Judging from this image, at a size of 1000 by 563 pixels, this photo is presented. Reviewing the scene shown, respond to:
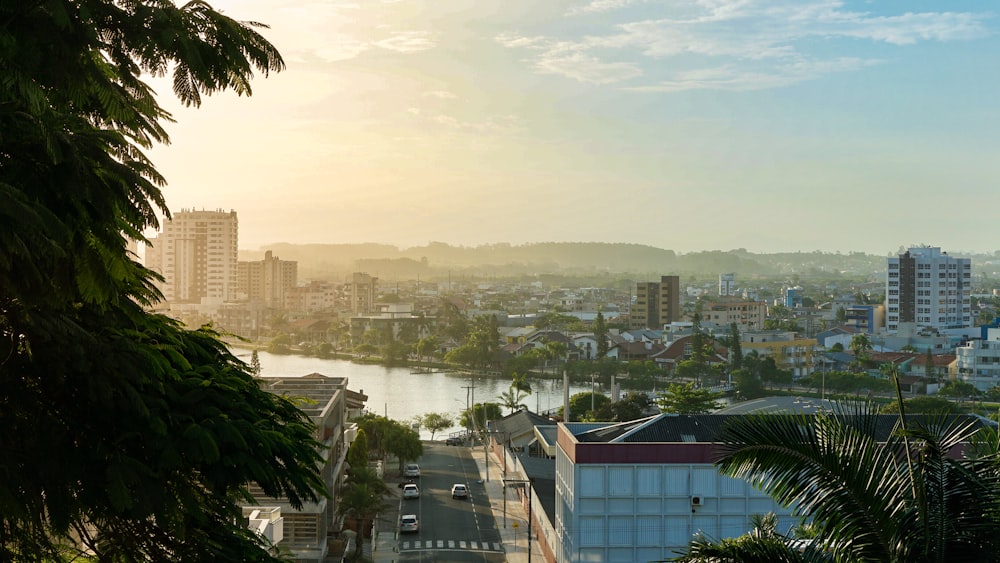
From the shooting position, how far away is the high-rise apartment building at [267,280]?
74.7 m

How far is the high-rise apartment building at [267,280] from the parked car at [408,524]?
59187 millimetres

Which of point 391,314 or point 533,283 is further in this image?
point 533,283

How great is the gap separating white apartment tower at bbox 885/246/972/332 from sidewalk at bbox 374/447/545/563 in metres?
43.8

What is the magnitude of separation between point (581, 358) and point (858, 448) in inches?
1861

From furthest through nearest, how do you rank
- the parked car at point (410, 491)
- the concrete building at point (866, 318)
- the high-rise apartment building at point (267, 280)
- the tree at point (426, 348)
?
1. the high-rise apartment building at point (267, 280)
2. the concrete building at point (866, 318)
3. the tree at point (426, 348)
4. the parked car at point (410, 491)

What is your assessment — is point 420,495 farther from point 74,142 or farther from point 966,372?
point 966,372

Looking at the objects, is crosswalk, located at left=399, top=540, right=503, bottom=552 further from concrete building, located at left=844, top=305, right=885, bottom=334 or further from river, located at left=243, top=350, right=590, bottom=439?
concrete building, located at left=844, top=305, right=885, bottom=334

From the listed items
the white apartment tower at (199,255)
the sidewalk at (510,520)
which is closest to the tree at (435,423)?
the sidewalk at (510,520)

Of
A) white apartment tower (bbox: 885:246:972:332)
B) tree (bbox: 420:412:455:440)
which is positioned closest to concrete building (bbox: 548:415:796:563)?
tree (bbox: 420:412:455:440)

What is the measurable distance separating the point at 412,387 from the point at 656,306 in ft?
79.3

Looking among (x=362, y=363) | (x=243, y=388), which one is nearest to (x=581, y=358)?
(x=362, y=363)

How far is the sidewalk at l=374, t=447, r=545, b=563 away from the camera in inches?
549

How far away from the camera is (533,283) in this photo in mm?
138125

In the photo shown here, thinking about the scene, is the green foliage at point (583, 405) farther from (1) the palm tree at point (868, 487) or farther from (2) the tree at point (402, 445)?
(1) the palm tree at point (868, 487)
